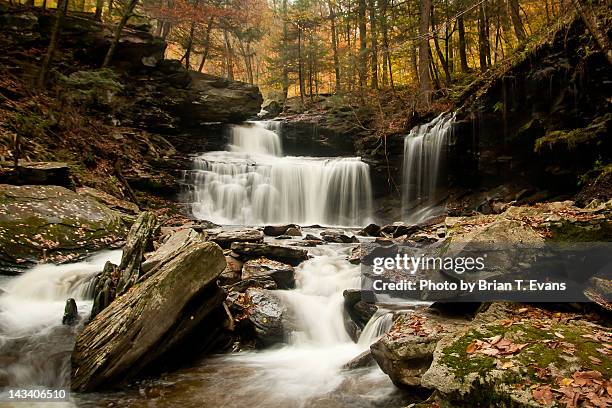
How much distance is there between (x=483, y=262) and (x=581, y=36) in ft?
27.5

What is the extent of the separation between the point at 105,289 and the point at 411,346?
4.52m

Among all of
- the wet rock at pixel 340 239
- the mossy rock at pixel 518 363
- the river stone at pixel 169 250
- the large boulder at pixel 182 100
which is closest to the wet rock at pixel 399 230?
the wet rock at pixel 340 239

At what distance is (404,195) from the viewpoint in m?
15.9

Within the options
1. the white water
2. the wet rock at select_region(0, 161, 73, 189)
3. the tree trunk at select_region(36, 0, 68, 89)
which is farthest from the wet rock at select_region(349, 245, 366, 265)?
the tree trunk at select_region(36, 0, 68, 89)

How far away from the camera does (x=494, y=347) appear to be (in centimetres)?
299

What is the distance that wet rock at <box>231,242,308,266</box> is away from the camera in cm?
803

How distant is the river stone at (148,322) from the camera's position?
4.46 meters

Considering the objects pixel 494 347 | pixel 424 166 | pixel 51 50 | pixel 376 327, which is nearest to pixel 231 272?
pixel 376 327

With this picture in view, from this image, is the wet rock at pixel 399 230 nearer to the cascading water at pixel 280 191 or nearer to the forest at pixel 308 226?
the forest at pixel 308 226

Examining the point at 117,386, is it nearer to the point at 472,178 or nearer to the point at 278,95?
the point at 472,178

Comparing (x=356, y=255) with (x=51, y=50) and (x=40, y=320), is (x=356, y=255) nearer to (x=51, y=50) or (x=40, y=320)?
(x=40, y=320)

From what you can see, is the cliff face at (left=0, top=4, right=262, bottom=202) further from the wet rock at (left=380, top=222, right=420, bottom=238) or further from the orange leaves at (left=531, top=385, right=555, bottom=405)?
the orange leaves at (left=531, top=385, right=555, bottom=405)

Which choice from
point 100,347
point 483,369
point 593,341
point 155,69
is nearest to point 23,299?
point 100,347

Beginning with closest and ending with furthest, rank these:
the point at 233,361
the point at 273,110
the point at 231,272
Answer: the point at 233,361
the point at 231,272
the point at 273,110
